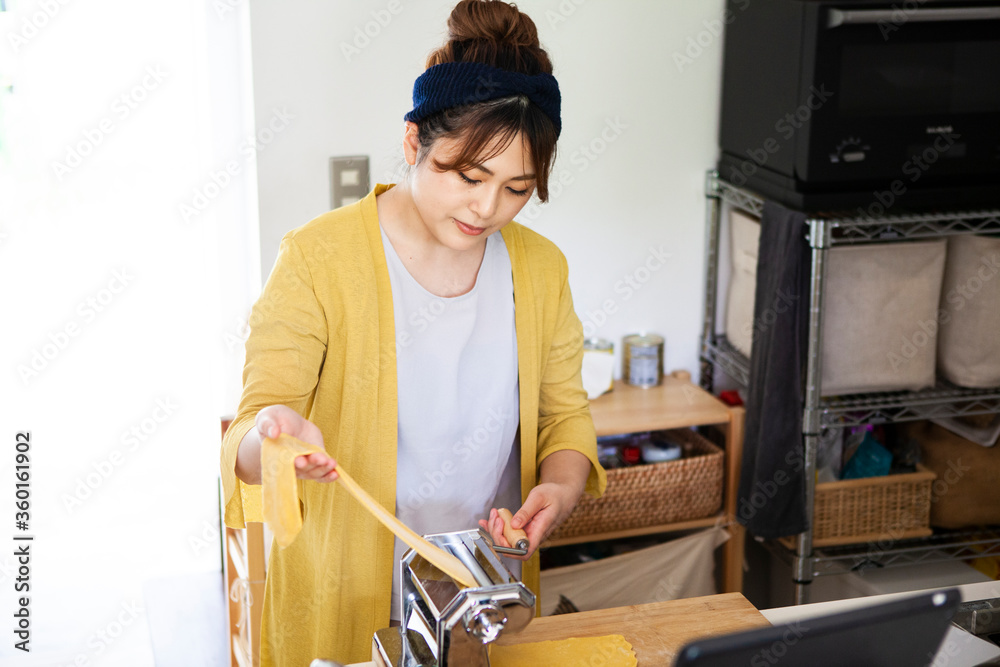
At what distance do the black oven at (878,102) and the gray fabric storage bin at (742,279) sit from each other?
0.54 ft

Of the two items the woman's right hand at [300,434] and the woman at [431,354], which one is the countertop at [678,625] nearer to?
the woman at [431,354]

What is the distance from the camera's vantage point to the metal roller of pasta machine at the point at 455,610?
98 centimetres

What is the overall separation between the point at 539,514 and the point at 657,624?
0.20 meters

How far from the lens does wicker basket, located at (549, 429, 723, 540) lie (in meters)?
2.22

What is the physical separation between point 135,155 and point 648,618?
5.64 feet

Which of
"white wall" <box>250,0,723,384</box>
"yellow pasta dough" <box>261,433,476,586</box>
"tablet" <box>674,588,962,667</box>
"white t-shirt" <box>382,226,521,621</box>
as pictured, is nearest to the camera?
"tablet" <box>674,588,962,667</box>

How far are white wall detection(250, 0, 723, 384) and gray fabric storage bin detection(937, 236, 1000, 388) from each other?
0.57 metres

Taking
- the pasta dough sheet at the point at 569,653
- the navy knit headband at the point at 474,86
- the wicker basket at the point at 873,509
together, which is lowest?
the wicker basket at the point at 873,509

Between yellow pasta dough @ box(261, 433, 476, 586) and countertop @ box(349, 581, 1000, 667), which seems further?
countertop @ box(349, 581, 1000, 667)

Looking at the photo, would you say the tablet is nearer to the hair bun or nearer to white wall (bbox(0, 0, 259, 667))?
the hair bun

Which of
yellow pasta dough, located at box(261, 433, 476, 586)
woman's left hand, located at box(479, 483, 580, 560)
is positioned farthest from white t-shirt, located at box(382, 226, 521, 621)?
yellow pasta dough, located at box(261, 433, 476, 586)

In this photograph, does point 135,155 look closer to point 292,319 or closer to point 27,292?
point 27,292

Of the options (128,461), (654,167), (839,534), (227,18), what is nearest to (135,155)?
(227,18)

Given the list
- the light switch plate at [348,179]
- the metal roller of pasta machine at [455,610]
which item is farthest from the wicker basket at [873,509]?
the metal roller of pasta machine at [455,610]
